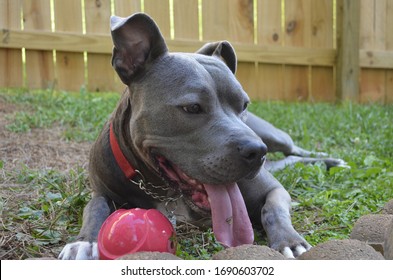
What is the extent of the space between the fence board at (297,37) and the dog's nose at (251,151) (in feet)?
19.8

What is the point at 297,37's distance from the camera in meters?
8.54

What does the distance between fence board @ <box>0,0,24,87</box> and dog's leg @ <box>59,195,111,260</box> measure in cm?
441

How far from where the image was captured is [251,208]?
3369 mm

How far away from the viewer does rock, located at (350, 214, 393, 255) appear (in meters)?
2.56

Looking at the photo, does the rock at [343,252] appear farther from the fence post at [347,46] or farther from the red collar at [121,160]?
the fence post at [347,46]

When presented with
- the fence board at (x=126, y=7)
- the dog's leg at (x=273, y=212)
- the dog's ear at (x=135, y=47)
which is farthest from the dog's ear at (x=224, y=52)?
the fence board at (x=126, y=7)

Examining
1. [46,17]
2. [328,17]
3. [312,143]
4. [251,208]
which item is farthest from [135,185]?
[328,17]

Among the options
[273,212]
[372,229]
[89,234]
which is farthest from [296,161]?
[89,234]

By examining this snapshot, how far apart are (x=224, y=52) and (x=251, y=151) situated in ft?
4.12

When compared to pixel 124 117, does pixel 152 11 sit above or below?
above

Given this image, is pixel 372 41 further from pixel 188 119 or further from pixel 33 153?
pixel 188 119
